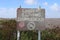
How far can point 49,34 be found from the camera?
52.0 ft

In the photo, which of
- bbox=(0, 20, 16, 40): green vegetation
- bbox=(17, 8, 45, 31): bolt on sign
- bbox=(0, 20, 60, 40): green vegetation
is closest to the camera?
bbox=(17, 8, 45, 31): bolt on sign

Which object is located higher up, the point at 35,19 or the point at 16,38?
the point at 35,19

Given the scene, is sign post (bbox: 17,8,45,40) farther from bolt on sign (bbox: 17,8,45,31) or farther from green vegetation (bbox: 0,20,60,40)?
green vegetation (bbox: 0,20,60,40)

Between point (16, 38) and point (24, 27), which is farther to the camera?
point (16, 38)

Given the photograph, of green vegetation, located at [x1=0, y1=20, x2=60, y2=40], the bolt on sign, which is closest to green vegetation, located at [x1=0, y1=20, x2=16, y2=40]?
green vegetation, located at [x1=0, y1=20, x2=60, y2=40]

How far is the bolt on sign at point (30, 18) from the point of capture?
43.7 feet

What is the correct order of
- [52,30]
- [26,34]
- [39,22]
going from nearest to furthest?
1. [39,22]
2. [26,34]
3. [52,30]

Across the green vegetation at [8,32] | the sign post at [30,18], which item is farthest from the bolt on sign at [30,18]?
the green vegetation at [8,32]

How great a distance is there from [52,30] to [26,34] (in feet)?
7.09

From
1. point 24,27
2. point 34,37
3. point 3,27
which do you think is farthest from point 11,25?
point 24,27

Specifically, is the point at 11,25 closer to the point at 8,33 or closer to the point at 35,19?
the point at 8,33

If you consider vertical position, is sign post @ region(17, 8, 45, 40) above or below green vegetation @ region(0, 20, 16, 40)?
above

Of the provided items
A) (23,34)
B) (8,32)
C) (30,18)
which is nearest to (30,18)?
(30,18)

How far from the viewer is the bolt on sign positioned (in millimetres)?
13305
